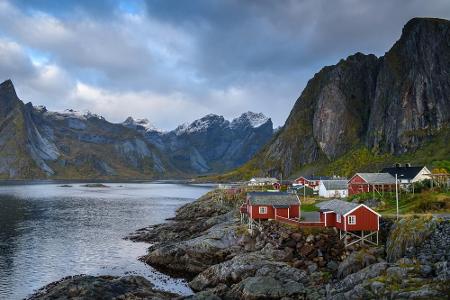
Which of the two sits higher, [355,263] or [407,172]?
[407,172]

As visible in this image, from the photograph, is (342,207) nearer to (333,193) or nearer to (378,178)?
(378,178)

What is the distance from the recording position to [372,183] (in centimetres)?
8731

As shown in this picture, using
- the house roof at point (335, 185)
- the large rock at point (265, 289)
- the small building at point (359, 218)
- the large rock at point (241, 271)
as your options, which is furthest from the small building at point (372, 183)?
the large rock at point (265, 289)

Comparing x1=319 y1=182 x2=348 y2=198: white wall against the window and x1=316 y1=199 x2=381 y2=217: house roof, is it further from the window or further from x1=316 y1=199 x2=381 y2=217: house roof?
the window

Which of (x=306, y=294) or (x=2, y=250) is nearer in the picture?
(x=306, y=294)

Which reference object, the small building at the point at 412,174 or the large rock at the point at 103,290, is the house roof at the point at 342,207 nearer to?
the large rock at the point at 103,290

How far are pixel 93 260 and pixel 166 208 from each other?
72.8 m

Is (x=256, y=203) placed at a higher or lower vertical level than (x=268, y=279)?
higher

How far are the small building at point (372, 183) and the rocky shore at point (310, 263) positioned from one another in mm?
33818

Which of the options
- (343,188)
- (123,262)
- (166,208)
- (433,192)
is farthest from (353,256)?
(166,208)

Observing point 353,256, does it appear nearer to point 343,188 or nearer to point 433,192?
point 433,192

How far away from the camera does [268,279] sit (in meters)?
42.6

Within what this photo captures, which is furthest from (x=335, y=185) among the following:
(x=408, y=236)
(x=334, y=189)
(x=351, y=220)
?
(x=408, y=236)

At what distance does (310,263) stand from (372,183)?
1757 inches
